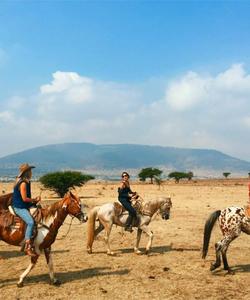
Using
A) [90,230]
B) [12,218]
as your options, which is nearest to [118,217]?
[90,230]

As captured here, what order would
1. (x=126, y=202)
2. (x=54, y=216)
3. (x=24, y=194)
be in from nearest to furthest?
(x=24, y=194) → (x=54, y=216) → (x=126, y=202)

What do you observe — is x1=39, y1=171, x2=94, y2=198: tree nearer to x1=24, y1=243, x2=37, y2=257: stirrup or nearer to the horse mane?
the horse mane

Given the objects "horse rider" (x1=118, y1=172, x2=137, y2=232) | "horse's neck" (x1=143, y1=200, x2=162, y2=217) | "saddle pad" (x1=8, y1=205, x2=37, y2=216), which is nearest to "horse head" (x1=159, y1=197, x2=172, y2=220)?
"horse's neck" (x1=143, y1=200, x2=162, y2=217)

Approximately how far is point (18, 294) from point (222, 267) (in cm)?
642

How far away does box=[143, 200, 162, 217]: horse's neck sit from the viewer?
16.4m

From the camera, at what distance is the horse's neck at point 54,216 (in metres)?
11.7

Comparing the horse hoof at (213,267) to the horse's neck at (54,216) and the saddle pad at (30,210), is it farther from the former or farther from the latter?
the saddle pad at (30,210)

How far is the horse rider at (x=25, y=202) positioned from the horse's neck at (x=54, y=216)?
0.47 metres

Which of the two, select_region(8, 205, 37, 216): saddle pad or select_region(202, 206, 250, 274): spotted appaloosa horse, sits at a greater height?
Answer: select_region(8, 205, 37, 216): saddle pad

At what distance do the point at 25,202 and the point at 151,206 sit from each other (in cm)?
633

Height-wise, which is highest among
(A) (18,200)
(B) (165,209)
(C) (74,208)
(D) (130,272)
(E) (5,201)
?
(A) (18,200)

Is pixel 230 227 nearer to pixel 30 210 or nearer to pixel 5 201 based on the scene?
pixel 30 210

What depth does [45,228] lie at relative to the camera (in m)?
11.6

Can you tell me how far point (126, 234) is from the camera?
1998cm
